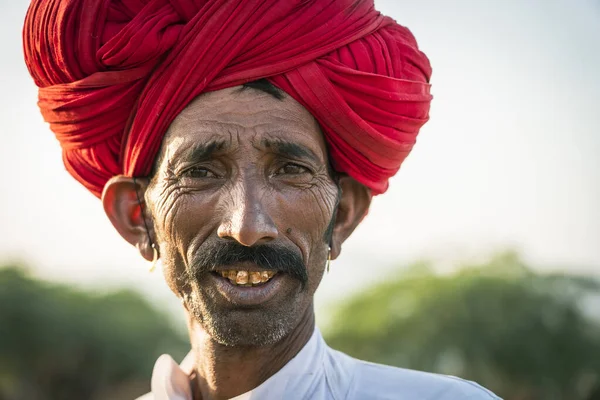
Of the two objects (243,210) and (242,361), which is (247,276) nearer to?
(243,210)

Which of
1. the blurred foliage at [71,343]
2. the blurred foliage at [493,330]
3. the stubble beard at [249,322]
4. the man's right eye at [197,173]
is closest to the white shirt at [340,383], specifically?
the stubble beard at [249,322]

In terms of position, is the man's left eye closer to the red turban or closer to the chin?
the red turban

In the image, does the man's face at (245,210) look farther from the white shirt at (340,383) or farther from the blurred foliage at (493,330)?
the blurred foliage at (493,330)

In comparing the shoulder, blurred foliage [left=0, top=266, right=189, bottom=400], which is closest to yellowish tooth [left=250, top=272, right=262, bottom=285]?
the shoulder

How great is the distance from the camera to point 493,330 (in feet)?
88.5

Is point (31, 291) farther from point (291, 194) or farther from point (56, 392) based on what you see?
point (291, 194)

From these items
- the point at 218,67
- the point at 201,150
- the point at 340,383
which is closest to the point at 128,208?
the point at 201,150

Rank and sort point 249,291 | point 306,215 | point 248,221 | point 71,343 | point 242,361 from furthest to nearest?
point 71,343, point 242,361, point 306,215, point 249,291, point 248,221

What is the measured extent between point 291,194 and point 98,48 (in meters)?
0.95

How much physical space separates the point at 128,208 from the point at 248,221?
77 centimetres

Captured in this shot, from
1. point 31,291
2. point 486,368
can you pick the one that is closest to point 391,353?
point 486,368

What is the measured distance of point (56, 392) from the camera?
26.2 meters

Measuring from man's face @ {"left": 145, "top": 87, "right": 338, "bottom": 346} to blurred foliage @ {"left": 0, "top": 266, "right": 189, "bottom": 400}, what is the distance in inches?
915

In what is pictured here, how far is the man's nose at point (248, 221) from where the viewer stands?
339 cm
